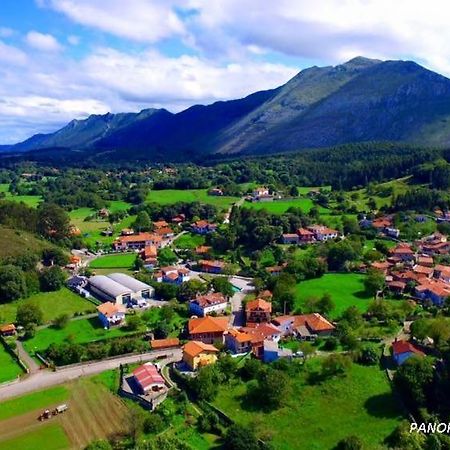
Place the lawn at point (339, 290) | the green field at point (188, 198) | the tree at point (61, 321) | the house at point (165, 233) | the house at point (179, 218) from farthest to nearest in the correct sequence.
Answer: the green field at point (188, 198), the house at point (179, 218), the house at point (165, 233), the lawn at point (339, 290), the tree at point (61, 321)

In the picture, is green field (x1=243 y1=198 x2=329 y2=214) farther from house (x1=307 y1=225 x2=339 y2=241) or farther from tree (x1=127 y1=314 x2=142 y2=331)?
tree (x1=127 y1=314 x2=142 y2=331)

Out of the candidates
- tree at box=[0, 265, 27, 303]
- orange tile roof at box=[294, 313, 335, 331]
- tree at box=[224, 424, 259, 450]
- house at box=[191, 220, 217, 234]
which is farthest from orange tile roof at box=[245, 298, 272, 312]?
house at box=[191, 220, 217, 234]

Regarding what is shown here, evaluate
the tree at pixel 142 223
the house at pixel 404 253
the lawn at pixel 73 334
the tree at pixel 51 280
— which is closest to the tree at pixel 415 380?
the lawn at pixel 73 334

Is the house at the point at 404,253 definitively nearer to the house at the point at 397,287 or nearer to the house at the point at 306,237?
the house at the point at 397,287

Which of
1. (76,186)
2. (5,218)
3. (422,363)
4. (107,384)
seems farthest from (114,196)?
(422,363)

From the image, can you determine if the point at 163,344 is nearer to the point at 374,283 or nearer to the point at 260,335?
the point at 260,335

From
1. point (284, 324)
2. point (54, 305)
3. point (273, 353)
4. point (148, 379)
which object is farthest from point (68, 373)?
point (284, 324)

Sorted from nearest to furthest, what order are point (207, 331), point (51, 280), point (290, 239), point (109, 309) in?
1. point (207, 331)
2. point (109, 309)
3. point (51, 280)
4. point (290, 239)
